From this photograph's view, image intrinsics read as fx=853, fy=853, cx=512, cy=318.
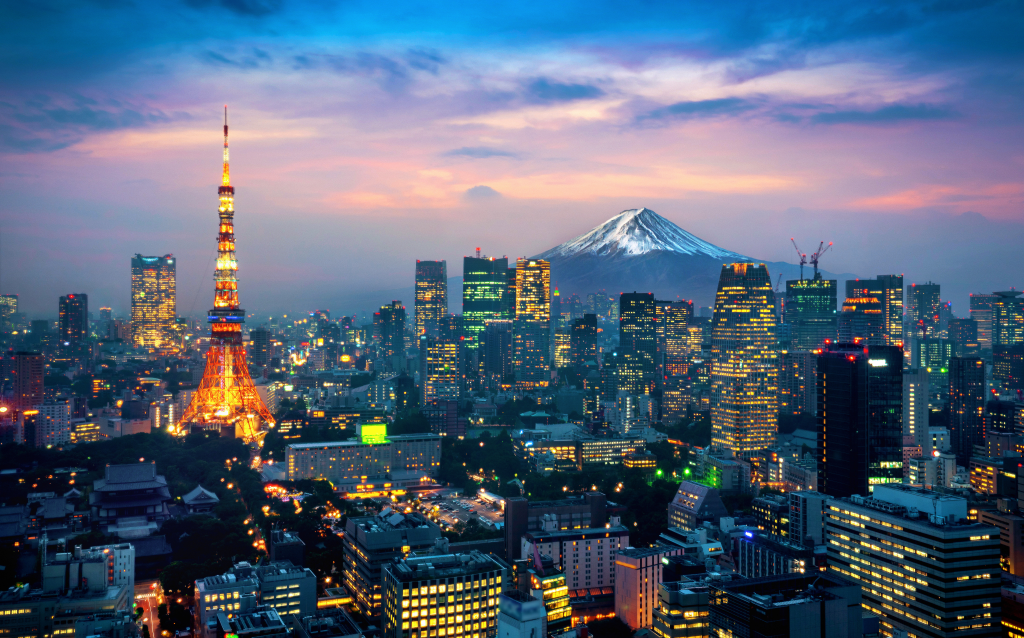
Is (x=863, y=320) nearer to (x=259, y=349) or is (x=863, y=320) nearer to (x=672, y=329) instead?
(x=672, y=329)

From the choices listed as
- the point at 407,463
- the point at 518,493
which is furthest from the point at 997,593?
the point at 407,463

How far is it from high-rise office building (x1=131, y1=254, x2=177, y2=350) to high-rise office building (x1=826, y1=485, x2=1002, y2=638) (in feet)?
249

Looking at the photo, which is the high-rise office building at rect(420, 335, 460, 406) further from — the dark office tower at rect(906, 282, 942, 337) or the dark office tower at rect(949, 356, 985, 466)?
the dark office tower at rect(906, 282, 942, 337)

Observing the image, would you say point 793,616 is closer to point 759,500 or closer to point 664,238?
point 759,500

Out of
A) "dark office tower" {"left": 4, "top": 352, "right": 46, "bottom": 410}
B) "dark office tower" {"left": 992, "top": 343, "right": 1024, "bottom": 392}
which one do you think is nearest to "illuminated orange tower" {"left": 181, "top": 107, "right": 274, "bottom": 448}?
"dark office tower" {"left": 4, "top": 352, "right": 46, "bottom": 410}

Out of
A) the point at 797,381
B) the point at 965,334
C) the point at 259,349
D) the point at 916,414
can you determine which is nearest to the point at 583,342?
the point at 797,381

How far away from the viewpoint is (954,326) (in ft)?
241

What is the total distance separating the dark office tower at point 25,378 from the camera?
48438 mm

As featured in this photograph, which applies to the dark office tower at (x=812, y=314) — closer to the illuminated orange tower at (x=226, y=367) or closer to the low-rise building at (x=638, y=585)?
the illuminated orange tower at (x=226, y=367)

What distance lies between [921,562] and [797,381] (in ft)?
118

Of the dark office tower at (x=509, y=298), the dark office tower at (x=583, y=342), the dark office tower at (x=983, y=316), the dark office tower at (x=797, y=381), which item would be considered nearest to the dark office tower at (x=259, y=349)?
the dark office tower at (x=509, y=298)

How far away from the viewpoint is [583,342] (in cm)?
7862

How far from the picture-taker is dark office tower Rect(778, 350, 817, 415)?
53062mm

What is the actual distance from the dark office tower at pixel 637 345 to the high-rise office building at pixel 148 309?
45.3 m
